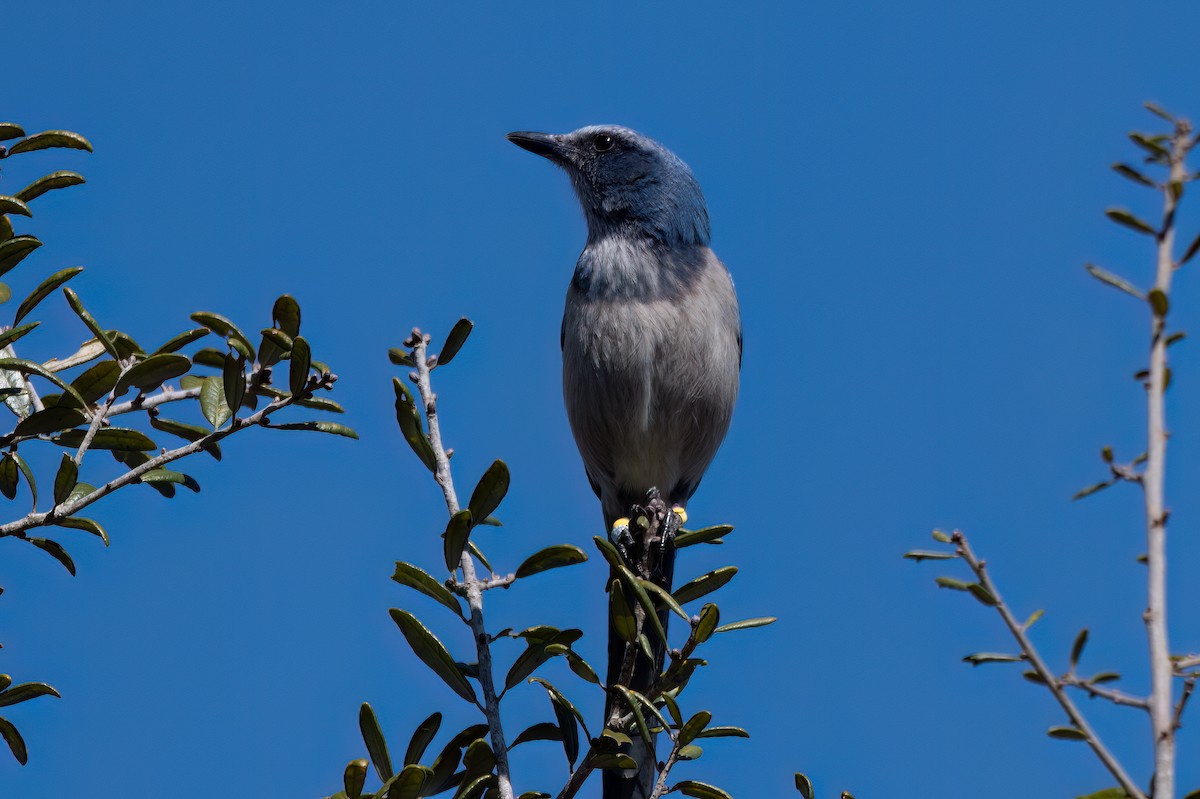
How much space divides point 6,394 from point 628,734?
1.71 meters

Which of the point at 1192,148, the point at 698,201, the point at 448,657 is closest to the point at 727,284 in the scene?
the point at 698,201

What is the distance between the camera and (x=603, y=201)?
631cm

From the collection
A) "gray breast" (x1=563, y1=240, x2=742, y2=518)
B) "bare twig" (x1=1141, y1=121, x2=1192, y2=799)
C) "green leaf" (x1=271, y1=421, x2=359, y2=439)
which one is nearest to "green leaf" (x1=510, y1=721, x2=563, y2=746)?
"green leaf" (x1=271, y1=421, x2=359, y2=439)

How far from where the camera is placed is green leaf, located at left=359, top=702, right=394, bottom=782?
279cm

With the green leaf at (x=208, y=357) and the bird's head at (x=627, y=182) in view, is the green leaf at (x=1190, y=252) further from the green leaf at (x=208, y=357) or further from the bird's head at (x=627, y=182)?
the bird's head at (x=627, y=182)

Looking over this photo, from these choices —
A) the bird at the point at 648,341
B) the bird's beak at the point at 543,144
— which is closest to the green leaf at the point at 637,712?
the bird at the point at 648,341

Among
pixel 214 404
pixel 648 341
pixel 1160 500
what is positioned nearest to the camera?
pixel 1160 500

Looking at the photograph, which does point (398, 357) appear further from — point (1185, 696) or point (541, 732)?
point (1185, 696)

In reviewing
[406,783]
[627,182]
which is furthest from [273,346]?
Answer: [627,182]

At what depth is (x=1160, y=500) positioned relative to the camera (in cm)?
172

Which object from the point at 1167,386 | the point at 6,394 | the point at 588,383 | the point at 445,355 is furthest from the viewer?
the point at 588,383

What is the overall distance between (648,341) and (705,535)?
1962 mm

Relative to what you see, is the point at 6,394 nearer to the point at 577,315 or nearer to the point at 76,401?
the point at 76,401

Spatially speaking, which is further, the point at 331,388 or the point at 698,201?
the point at 698,201
